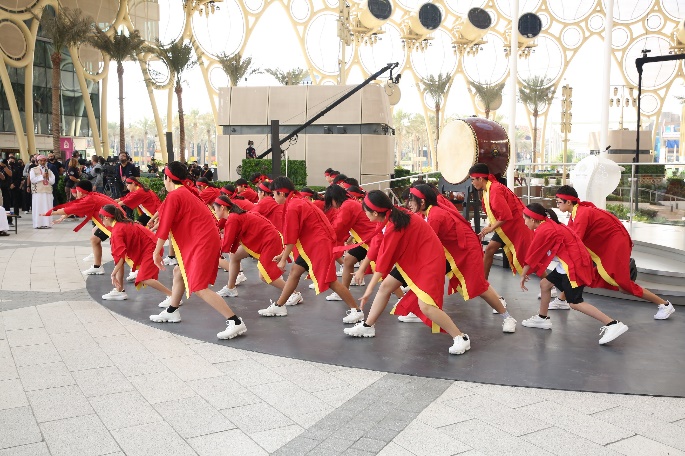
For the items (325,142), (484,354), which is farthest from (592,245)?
(325,142)

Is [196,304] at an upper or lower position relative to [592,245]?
lower

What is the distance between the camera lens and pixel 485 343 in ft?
19.2

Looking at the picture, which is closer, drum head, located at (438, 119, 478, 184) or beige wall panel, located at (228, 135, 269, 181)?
drum head, located at (438, 119, 478, 184)

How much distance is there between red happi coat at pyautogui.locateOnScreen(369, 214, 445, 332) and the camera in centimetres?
539

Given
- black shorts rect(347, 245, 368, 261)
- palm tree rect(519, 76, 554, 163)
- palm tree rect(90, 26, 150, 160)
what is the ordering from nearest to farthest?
black shorts rect(347, 245, 368, 261) < palm tree rect(90, 26, 150, 160) < palm tree rect(519, 76, 554, 163)

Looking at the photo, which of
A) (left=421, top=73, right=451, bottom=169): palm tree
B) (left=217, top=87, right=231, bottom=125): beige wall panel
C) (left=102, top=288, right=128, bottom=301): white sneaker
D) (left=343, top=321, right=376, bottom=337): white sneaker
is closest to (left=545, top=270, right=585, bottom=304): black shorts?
(left=343, top=321, right=376, bottom=337): white sneaker

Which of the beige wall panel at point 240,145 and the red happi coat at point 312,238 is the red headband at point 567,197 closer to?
the red happi coat at point 312,238

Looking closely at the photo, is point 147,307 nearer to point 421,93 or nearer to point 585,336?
point 585,336

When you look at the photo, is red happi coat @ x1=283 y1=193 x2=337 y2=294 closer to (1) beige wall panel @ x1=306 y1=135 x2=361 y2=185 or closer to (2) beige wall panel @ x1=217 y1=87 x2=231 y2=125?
(1) beige wall panel @ x1=306 y1=135 x2=361 y2=185

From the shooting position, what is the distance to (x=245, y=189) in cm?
1038

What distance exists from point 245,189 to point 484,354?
227 inches

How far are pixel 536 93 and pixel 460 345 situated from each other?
45892mm

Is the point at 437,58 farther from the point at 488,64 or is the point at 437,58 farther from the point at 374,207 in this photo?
the point at 374,207

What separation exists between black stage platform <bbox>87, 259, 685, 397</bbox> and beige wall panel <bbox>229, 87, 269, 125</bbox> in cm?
1316
